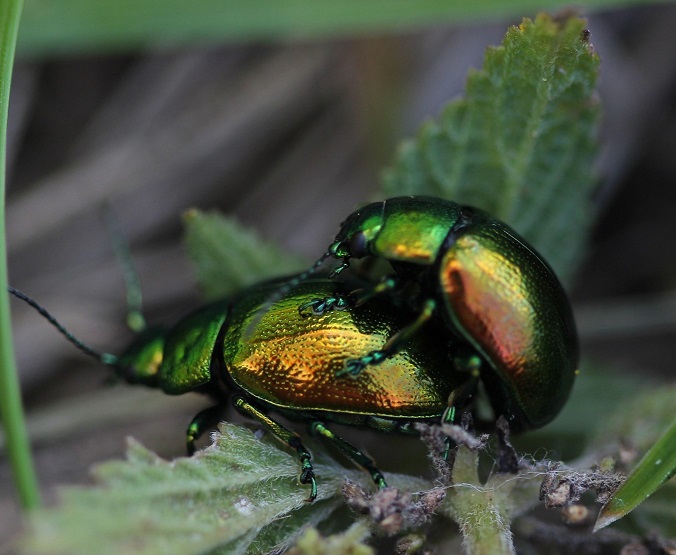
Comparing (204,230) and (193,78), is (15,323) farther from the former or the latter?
(193,78)

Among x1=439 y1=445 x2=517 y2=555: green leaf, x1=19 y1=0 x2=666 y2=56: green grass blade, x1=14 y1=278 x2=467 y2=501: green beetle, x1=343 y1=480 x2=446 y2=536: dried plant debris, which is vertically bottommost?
x1=439 y1=445 x2=517 y2=555: green leaf

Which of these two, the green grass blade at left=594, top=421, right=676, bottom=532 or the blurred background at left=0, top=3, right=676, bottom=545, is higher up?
the blurred background at left=0, top=3, right=676, bottom=545

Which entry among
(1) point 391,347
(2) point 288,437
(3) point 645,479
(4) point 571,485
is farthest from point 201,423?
(3) point 645,479

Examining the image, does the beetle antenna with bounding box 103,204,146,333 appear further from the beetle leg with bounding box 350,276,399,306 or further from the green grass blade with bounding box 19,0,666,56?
the beetle leg with bounding box 350,276,399,306

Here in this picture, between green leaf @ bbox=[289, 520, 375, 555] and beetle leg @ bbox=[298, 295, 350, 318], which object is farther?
beetle leg @ bbox=[298, 295, 350, 318]

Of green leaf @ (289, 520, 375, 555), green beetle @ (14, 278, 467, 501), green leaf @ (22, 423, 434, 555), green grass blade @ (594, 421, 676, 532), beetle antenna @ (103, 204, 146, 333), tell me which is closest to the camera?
green leaf @ (22, 423, 434, 555)

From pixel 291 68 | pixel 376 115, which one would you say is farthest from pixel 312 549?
pixel 291 68

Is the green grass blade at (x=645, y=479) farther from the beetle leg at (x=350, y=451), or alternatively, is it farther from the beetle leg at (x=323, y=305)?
the beetle leg at (x=323, y=305)

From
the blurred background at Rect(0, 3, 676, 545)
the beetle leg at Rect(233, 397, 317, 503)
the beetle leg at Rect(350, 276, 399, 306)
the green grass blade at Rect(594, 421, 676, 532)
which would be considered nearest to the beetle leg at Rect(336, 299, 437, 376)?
the beetle leg at Rect(350, 276, 399, 306)
